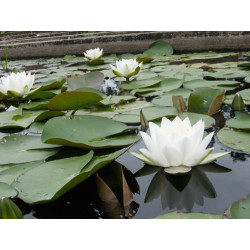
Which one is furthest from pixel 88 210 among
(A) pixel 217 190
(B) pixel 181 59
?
(B) pixel 181 59

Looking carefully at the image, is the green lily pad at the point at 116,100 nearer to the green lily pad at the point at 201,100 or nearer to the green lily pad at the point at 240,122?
the green lily pad at the point at 201,100

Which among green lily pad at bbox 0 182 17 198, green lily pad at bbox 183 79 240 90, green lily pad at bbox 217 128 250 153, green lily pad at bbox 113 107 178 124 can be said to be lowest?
green lily pad at bbox 0 182 17 198

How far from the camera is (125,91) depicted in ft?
7.21

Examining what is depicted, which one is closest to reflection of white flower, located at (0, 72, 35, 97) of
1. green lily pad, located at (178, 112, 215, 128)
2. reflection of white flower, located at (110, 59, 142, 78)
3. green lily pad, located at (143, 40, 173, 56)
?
reflection of white flower, located at (110, 59, 142, 78)

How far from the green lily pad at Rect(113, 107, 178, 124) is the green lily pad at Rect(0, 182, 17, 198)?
0.67 m

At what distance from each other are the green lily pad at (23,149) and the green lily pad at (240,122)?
0.73 m

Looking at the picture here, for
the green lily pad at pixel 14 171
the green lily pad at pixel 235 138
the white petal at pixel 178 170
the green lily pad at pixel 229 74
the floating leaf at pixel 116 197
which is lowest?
the floating leaf at pixel 116 197

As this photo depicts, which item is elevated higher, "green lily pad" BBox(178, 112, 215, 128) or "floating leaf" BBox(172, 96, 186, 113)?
"floating leaf" BBox(172, 96, 186, 113)

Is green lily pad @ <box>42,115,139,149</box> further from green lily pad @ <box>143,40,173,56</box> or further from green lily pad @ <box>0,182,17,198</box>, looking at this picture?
green lily pad @ <box>143,40,173,56</box>

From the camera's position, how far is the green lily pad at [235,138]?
1096 mm

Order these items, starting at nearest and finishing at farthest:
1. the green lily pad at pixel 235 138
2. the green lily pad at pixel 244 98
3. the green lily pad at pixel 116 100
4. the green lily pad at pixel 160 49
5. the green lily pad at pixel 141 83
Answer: the green lily pad at pixel 235 138, the green lily pad at pixel 244 98, the green lily pad at pixel 116 100, the green lily pad at pixel 141 83, the green lily pad at pixel 160 49

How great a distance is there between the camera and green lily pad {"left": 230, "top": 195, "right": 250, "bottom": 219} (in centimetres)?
72

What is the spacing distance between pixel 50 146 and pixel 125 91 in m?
1.08

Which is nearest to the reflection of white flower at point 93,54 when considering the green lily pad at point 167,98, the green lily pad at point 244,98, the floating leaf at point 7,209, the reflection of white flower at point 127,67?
the reflection of white flower at point 127,67
